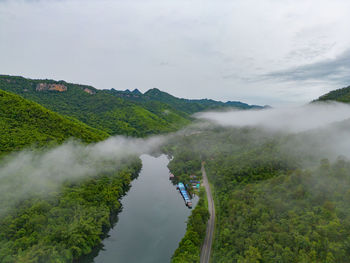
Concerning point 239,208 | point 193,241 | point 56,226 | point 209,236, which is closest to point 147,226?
point 193,241

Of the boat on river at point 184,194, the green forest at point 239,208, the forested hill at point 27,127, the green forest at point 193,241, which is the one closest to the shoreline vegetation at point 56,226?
the green forest at point 239,208

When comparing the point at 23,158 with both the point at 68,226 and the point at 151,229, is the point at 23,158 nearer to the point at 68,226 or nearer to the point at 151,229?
the point at 68,226

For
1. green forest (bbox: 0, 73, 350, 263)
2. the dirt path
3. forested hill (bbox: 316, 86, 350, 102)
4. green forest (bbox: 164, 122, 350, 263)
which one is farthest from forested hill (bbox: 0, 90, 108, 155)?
forested hill (bbox: 316, 86, 350, 102)

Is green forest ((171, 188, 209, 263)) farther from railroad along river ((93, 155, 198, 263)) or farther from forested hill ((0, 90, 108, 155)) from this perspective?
Answer: forested hill ((0, 90, 108, 155))

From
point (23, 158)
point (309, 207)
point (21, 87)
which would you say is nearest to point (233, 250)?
point (309, 207)

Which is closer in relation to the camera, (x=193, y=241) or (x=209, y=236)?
(x=193, y=241)

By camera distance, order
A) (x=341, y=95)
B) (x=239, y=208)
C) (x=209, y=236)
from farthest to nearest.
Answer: (x=341, y=95) < (x=239, y=208) < (x=209, y=236)

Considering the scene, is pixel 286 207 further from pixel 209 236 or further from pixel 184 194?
pixel 184 194
